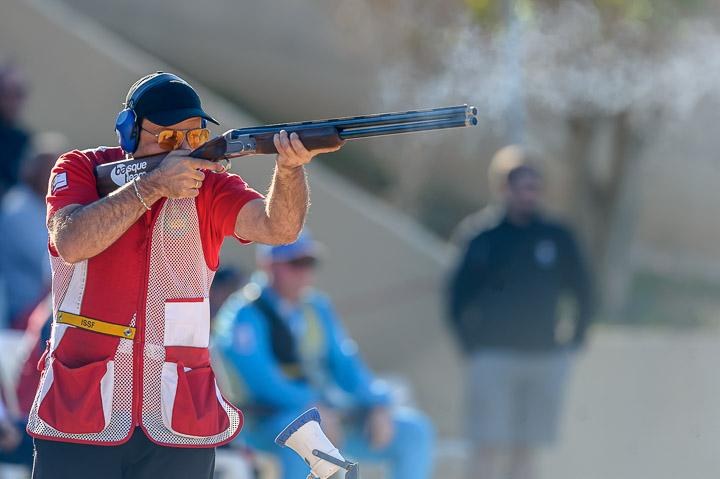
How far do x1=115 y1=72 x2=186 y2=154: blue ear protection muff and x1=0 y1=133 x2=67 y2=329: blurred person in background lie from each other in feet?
11.5

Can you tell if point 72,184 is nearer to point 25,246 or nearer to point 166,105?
point 166,105

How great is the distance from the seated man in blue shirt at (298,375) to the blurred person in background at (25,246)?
1.10 metres

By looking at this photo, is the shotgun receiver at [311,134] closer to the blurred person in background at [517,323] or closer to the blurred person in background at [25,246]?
the blurred person in background at [25,246]

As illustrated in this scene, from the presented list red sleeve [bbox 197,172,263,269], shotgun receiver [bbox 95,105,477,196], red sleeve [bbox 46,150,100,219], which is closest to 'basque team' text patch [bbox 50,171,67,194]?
red sleeve [bbox 46,150,100,219]

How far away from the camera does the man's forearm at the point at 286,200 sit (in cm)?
355

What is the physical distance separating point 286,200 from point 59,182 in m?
0.65

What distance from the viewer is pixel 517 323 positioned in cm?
764

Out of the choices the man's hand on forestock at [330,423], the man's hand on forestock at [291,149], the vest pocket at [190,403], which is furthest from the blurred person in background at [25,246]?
the man's hand on forestock at [291,149]

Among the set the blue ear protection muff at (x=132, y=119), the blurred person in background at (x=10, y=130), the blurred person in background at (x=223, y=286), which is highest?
the blurred person in background at (x=10, y=130)

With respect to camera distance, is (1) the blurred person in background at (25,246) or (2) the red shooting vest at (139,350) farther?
(1) the blurred person in background at (25,246)

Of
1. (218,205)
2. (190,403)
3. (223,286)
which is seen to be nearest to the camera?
(190,403)

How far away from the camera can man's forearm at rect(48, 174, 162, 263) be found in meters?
3.41

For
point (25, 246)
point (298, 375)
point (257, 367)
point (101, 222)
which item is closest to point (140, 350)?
point (101, 222)

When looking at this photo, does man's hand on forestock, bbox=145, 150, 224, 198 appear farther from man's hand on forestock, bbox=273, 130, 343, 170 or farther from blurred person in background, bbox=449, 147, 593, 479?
blurred person in background, bbox=449, 147, 593, 479
